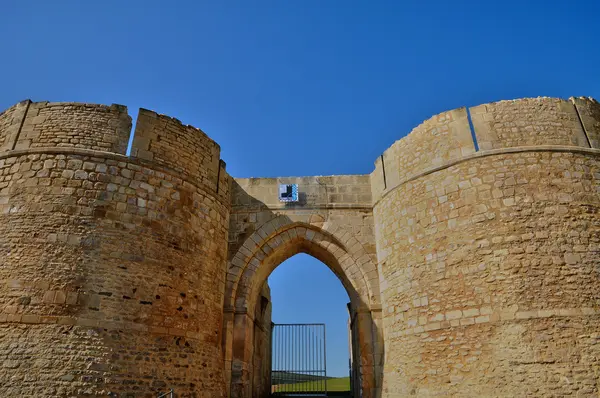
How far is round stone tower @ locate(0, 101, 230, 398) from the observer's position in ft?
21.2

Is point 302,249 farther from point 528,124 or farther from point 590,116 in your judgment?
point 590,116

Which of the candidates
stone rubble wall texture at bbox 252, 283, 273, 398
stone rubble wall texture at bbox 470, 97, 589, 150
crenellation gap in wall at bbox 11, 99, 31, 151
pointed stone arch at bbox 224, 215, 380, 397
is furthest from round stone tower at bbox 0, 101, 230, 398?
stone rubble wall texture at bbox 470, 97, 589, 150

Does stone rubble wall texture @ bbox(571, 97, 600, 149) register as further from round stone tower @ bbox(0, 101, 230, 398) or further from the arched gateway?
round stone tower @ bbox(0, 101, 230, 398)

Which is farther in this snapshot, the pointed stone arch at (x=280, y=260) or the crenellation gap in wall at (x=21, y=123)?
the pointed stone arch at (x=280, y=260)

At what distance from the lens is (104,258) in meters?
7.08

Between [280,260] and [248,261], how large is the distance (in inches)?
48.8

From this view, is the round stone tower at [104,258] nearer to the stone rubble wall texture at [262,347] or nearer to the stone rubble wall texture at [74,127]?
the stone rubble wall texture at [74,127]

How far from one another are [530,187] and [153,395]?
674 centimetres

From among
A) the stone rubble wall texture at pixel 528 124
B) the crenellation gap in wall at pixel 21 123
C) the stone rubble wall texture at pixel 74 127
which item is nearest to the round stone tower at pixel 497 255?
the stone rubble wall texture at pixel 528 124

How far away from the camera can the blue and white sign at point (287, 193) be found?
10219mm

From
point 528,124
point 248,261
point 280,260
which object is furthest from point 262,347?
point 528,124

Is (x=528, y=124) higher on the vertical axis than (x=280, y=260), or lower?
higher

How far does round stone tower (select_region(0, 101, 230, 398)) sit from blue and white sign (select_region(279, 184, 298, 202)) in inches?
75.5

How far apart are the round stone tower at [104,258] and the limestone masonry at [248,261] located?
3cm
